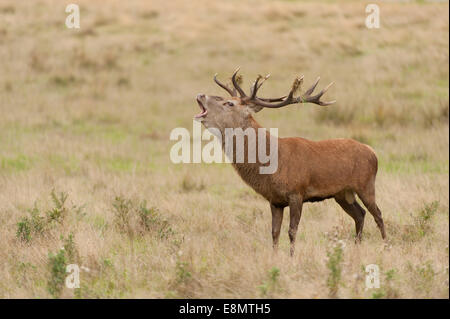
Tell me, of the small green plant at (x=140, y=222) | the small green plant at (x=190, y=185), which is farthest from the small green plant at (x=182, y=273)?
the small green plant at (x=190, y=185)

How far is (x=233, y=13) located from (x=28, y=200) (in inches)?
727

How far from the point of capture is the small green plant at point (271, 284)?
5648mm

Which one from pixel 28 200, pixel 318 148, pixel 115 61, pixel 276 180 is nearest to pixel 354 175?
pixel 318 148

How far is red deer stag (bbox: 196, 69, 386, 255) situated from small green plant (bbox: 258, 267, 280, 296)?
128 centimetres

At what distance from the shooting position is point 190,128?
51.0 feet

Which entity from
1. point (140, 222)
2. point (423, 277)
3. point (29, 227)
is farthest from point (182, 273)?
point (29, 227)

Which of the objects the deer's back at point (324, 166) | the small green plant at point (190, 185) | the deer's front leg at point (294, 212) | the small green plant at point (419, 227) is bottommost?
the small green plant at point (419, 227)

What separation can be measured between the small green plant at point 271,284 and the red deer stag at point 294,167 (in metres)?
1.28

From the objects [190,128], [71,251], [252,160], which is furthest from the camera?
[190,128]

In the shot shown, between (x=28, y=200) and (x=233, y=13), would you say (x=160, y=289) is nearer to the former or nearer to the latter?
(x=28, y=200)

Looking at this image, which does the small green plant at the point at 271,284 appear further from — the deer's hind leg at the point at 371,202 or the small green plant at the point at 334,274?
the deer's hind leg at the point at 371,202

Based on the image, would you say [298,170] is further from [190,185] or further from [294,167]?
[190,185]

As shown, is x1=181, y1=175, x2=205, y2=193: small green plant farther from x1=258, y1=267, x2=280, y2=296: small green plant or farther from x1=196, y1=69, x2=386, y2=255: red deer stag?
x1=258, y1=267, x2=280, y2=296: small green plant

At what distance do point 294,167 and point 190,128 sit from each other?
845 centimetres
